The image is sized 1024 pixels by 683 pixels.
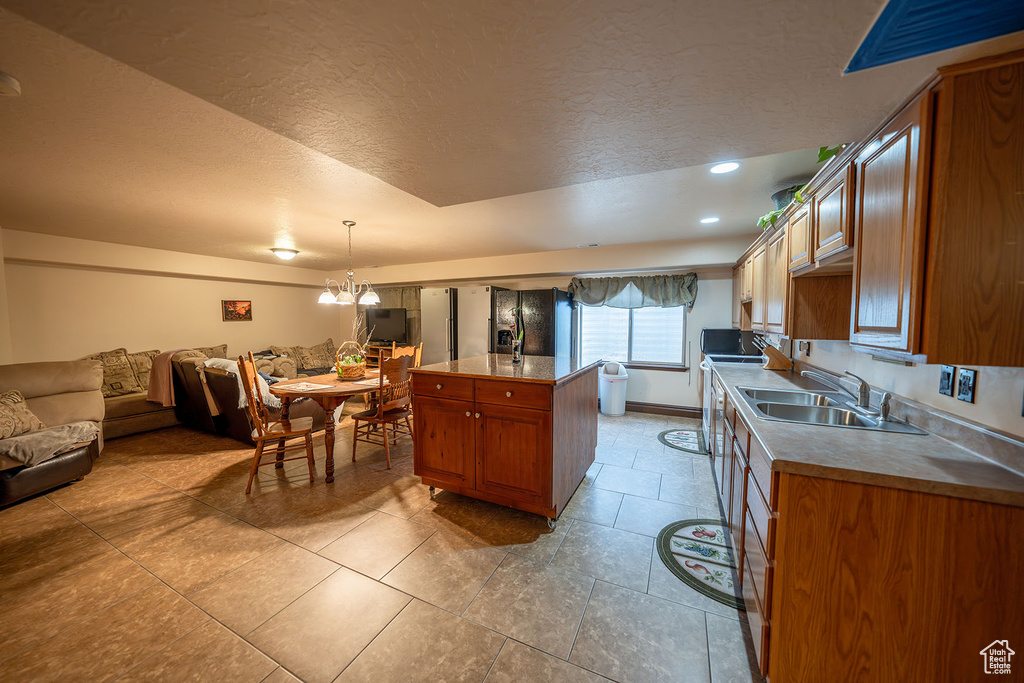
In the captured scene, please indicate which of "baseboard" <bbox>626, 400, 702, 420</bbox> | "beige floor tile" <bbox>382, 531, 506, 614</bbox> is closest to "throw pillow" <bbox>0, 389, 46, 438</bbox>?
"beige floor tile" <bbox>382, 531, 506, 614</bbox>

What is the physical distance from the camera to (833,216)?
1.54 meters

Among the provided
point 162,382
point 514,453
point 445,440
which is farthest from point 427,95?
point 162,382

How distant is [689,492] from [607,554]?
1060mm

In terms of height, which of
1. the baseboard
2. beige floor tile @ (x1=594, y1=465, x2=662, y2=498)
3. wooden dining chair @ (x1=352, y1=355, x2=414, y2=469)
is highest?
wooden dining chair @ (x1=352, y1=355, x2=414, y2=469)

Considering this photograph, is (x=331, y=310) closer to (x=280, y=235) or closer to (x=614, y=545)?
(x=280, y=235)

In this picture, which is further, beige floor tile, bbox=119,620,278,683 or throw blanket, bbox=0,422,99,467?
throw blanket, bbox=0,422,99,467

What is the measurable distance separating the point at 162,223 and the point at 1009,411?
217 inches

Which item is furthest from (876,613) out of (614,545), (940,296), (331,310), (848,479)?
(331,310)

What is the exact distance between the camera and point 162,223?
3369 millimetres

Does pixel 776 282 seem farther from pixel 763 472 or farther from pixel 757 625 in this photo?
pixel 757 625

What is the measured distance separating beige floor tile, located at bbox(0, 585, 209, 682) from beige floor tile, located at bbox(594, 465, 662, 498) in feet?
8.12

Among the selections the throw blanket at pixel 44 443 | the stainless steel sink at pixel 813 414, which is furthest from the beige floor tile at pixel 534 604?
the throw blanket at pixel 44 443

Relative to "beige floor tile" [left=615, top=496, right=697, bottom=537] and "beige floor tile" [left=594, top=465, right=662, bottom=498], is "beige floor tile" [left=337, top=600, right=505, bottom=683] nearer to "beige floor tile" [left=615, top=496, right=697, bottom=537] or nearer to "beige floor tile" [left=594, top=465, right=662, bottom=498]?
"beige floor tile" [left=615, top=496, right=697, bottom=537]

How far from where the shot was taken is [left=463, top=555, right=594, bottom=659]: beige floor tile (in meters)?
1.49
